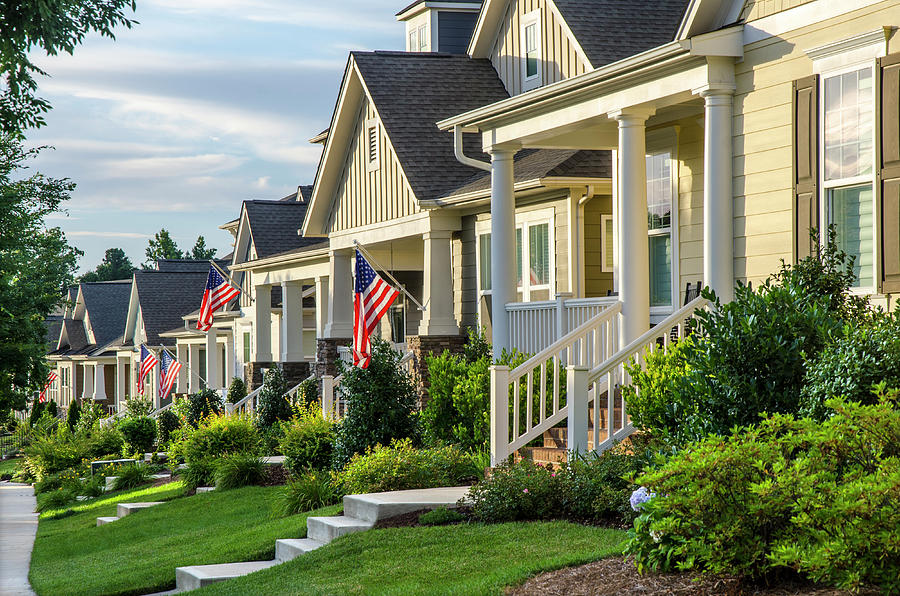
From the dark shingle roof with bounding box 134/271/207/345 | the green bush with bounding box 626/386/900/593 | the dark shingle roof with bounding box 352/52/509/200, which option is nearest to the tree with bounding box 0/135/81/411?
the dark shingle roof with bounding box 352/52/509/200

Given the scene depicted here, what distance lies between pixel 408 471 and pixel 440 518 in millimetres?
2470

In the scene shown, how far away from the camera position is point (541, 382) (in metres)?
11.8

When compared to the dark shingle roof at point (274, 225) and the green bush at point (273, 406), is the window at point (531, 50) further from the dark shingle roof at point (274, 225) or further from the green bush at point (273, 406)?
the dark shingle roof at point (274, 225)

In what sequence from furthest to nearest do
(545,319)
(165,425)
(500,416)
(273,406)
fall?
(165,425)
(273,406)
(545,319)
(500,416)

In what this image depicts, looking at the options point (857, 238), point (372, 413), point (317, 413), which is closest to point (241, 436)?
point (317, 413)

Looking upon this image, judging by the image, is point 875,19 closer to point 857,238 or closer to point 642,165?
point 857,238

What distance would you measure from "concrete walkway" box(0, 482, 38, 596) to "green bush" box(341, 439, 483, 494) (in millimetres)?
3895

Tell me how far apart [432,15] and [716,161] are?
49.4 ft

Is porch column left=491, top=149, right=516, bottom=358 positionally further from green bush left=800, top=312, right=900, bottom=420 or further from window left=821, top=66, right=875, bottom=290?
green bush left=800, top=312, right=900, bottom=420

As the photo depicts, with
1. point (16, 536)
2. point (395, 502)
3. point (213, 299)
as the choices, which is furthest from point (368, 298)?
point (213, 299)

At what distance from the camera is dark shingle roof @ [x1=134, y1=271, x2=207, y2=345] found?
49194mm

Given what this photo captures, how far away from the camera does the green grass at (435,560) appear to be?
25.2ft

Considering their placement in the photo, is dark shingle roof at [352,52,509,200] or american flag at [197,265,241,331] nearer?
dark shingle roof at [352,52,509,200]

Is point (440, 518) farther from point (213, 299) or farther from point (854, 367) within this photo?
point (213, 299)
